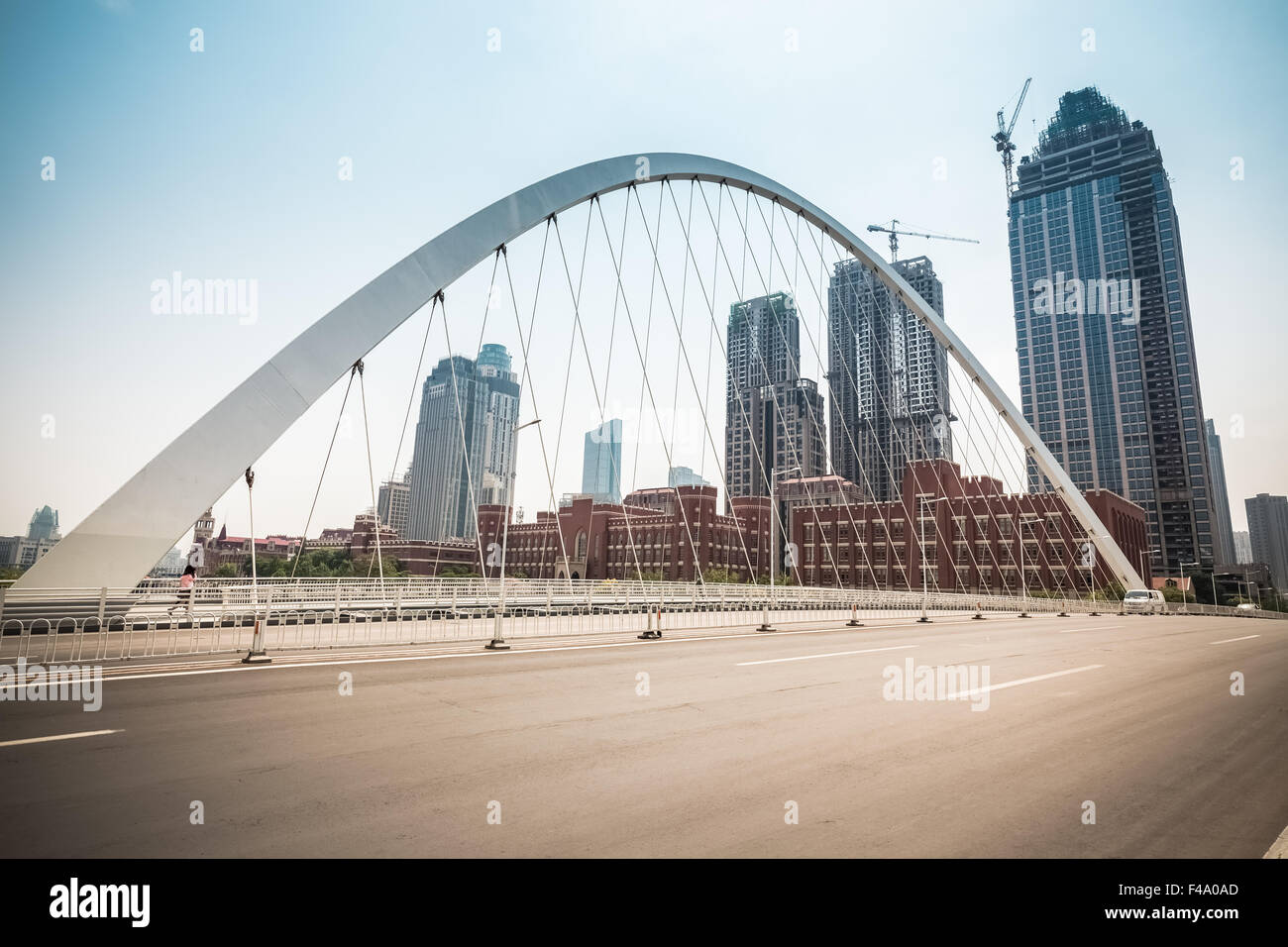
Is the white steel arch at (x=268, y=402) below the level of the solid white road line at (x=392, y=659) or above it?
above

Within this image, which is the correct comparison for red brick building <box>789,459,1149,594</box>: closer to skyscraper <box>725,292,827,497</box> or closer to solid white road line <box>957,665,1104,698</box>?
skyscraper <box>725,292,827,497</box>

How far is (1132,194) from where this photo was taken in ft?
508

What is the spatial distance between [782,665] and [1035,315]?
177 m

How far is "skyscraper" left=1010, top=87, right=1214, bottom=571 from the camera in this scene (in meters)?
135

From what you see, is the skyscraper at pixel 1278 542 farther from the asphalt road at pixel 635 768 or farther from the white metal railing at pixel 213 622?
the asphalt road at pixel 635 768

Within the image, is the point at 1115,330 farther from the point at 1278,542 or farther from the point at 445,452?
the point at 445,452

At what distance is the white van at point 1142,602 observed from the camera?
45.1 meters

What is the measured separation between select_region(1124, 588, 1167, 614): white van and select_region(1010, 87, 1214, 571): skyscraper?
342ft

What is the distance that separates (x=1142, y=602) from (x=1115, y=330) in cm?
12807

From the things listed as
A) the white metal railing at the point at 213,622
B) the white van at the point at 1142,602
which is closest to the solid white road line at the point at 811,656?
the white metal railing at the point at 213,622

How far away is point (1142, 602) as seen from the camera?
149 ft

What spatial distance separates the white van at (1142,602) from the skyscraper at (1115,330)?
104133 mm
